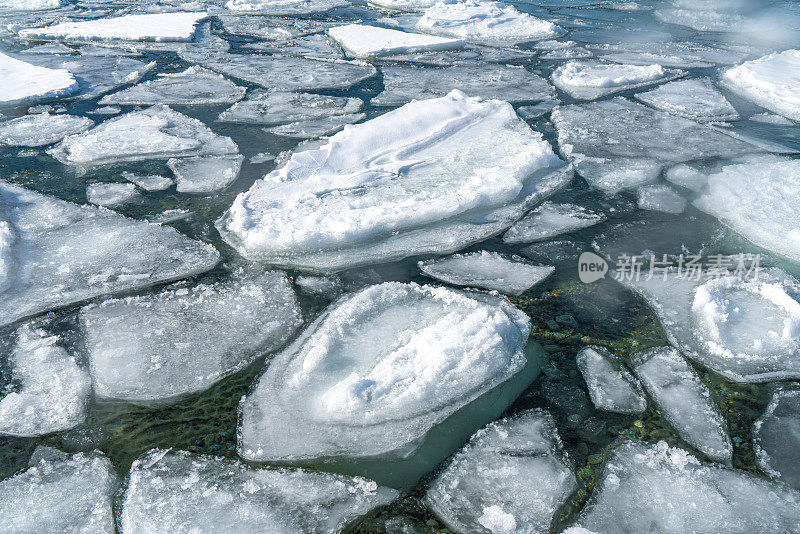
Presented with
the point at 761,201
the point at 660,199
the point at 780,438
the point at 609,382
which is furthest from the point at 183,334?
the point at 761,201

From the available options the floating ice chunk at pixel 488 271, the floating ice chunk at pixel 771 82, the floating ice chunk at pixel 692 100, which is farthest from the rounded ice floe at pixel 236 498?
the floating ice chunk at pixel 771 82

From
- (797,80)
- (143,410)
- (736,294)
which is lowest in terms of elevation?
(143,410)

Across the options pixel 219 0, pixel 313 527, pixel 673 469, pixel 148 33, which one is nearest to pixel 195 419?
pixel 313 527

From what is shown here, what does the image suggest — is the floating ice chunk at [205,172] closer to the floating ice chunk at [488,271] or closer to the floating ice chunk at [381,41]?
the floating ice chunk at [488,271]

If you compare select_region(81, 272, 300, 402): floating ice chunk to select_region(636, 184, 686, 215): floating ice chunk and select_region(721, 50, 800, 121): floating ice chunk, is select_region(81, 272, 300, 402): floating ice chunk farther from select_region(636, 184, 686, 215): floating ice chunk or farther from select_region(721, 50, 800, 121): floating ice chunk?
select_region(721, 50, 800, 121): floating ice chunk

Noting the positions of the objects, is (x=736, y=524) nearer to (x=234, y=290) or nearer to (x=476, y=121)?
(x=234, y=290)

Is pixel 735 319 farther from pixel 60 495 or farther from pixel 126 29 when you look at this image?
pixel 126 29
